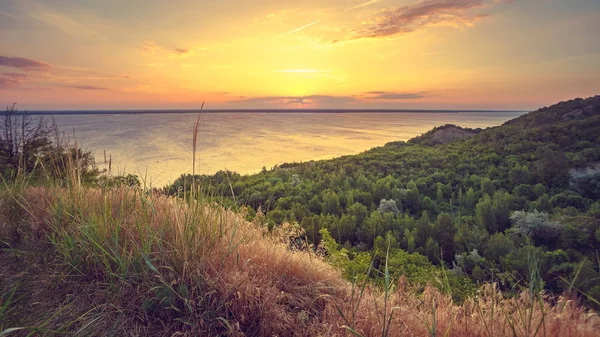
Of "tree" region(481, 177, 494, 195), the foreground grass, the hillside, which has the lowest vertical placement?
"tree" region(481, 177, 494, 195)

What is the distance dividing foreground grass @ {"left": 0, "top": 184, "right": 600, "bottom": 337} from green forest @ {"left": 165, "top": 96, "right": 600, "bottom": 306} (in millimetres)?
333

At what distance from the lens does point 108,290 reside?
9.00ft

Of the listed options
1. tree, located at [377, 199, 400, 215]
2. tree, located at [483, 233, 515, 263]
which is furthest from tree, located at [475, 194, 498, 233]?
tree, located at [377, 199, 400, 215]

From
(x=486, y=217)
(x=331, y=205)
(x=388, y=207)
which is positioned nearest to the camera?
(x=486, y=217)

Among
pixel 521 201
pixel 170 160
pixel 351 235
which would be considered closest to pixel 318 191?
pixel 351 235

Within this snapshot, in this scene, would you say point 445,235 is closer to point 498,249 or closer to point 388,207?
point 498,249

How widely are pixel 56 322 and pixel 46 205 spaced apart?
9.47 feet

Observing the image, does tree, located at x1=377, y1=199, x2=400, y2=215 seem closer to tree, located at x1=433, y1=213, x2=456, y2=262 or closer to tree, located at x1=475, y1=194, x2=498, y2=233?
tree, located at x1=433, y1=213, x2=456, y2=262

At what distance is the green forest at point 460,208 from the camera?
21.9ft

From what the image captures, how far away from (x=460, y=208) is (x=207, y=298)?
40.9ft

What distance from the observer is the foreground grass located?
2369mm

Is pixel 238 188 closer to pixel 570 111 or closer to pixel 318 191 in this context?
pixel 318 191

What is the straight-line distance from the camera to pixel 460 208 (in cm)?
1282

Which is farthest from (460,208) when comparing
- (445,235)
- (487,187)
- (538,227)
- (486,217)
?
(445,235)
